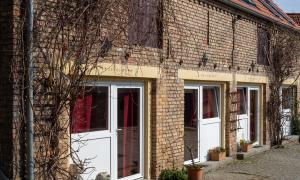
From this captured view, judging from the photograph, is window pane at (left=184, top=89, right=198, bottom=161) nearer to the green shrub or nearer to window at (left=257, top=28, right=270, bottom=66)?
the green shrub

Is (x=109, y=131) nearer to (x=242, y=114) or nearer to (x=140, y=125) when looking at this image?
(x=140, y=125)

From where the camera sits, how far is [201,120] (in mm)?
12086

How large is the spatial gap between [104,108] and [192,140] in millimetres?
3797

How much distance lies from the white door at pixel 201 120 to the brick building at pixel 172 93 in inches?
1.0

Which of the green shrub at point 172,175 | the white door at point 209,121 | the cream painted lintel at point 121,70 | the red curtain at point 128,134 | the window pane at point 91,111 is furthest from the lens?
the white door at point 209,121

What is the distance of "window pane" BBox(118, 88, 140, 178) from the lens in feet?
29.6

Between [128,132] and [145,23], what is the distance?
7.14 ft

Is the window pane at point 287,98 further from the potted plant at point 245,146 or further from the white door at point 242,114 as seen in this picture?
the potted plant at point 245,146

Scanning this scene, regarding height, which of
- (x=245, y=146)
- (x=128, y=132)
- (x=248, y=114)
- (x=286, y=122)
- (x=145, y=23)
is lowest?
(x=245, y=146)

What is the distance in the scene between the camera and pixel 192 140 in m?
11.8

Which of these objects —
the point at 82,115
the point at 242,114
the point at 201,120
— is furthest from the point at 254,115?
the point at 82,115

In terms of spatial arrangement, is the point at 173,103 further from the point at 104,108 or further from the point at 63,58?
the point at 63,58

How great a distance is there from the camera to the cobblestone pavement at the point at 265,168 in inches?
432

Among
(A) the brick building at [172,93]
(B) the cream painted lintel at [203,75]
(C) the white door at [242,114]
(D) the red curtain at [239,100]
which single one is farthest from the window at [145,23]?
(C) the white door at [242,114]
